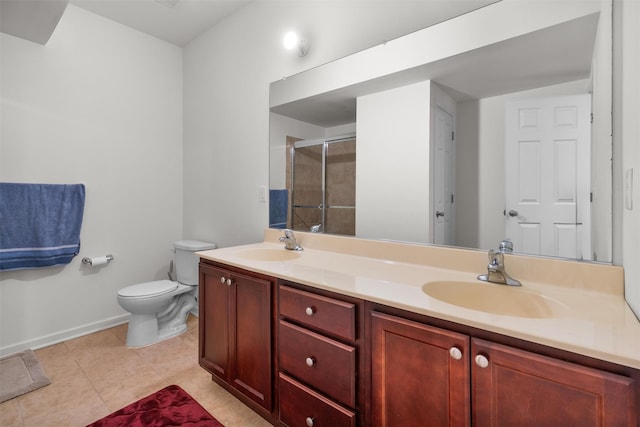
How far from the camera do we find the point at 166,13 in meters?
2.43

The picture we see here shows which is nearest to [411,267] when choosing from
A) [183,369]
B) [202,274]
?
[202,274]

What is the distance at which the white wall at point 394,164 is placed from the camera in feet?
4.76

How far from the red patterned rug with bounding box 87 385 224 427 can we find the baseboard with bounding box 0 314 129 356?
4.00 ft

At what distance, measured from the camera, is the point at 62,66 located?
229cm

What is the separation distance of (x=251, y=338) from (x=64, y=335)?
1.91 meters

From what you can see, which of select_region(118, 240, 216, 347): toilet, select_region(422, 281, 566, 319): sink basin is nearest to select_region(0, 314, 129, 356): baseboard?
select_region(118, 240, 216, 347): toilet

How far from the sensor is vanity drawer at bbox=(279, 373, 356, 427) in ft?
3.58

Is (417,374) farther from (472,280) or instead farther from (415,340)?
(472,280)

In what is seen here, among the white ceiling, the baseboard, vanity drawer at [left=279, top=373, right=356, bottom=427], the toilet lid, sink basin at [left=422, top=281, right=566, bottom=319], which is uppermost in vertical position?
the white ceiling

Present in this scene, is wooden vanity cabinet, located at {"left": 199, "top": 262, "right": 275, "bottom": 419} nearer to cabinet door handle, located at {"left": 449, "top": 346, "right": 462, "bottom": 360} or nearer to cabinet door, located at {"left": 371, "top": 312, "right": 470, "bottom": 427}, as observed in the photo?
cabinet door, located at {"left": 371, "top": 312, "right": 470, "bottom": 427}

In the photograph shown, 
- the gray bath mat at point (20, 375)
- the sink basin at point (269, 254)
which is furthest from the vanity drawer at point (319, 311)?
the gray bath mat at point (20, 375)

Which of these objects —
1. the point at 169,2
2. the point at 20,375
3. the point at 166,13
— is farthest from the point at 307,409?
the point at 166,13

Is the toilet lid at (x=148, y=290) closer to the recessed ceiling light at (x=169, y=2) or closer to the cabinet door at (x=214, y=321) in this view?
the cabinet door at (x=214, y=321)

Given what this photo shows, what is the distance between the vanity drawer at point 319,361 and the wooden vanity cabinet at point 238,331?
0.13m
